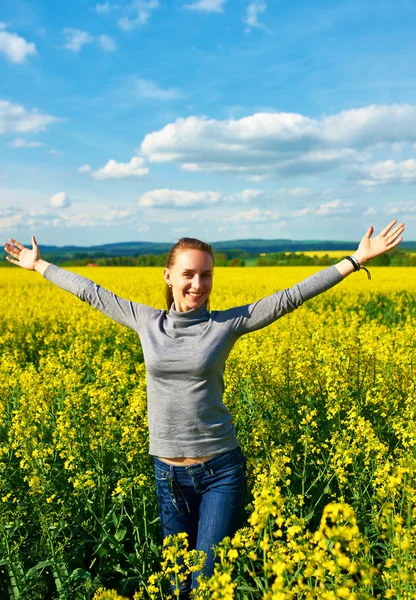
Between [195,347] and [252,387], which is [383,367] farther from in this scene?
[195,347]

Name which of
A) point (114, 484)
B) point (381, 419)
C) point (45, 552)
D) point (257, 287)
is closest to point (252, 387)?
point (381, 419)

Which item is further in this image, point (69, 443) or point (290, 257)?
point (290, 257)

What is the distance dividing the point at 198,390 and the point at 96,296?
0.97 metres

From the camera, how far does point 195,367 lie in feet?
9.86

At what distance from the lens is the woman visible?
9.77ft

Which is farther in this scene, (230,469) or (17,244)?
(17,244)

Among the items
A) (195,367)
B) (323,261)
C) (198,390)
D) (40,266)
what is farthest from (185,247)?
(323,261)

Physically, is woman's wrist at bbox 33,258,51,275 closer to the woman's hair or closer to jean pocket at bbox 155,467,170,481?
the woman's hair

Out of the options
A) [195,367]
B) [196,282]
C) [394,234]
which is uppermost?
[394,234]

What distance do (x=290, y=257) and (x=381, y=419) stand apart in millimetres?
43343

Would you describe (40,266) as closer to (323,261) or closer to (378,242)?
(378,242)

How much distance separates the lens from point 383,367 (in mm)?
5898

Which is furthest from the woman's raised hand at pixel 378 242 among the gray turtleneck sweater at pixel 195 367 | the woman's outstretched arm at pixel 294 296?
the gray turtleneck sweater at pixel 195 367

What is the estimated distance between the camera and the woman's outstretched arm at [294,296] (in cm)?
314
